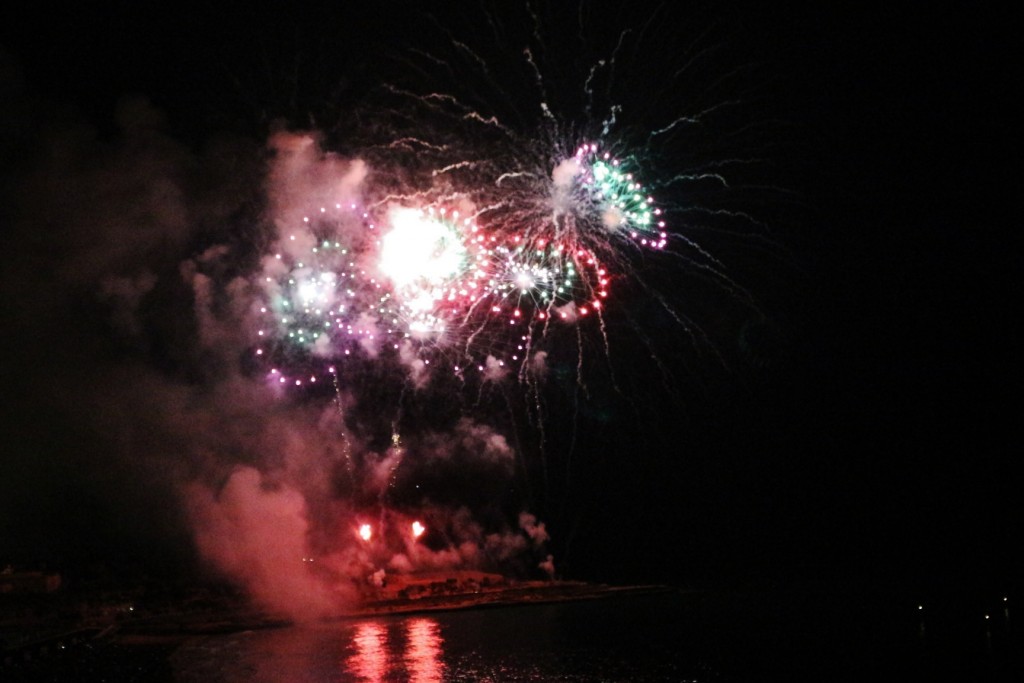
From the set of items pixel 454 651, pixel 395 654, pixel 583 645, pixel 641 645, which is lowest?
pixel 641 645

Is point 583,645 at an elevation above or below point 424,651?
below

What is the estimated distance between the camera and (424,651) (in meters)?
22.1

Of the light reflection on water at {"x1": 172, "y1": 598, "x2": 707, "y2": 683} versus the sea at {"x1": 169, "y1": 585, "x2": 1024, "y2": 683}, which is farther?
the sea at {"x1": 169, "y1": 585, "x2": 1024, "y2": 683}

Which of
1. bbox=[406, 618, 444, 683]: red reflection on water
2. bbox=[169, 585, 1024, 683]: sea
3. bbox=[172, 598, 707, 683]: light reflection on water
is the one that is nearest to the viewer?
bbox=[406, 618, 444, 683]: red reflection on water

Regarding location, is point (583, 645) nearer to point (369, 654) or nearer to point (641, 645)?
point (641, 645)

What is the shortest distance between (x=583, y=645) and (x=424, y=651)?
420cm

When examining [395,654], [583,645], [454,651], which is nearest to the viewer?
[395,654]

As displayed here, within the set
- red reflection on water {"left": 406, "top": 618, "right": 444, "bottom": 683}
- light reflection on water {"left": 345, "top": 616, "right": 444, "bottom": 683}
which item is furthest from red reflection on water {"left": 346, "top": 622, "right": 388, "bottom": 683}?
red reflection on water {"left": 406, "top": 618, "right": 444, "bottom": 683}

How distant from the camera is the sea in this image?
1917cm

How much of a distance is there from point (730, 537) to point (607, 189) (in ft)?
116

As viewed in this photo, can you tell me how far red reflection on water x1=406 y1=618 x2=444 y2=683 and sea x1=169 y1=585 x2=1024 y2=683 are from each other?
0.05 meters

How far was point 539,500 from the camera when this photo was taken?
1575 inches

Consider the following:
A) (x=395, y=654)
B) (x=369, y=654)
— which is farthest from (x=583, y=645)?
(x=369, y=654)

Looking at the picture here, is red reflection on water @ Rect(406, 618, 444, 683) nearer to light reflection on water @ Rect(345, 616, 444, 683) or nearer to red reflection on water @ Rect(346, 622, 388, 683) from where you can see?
light reflection on water @ Rect(345, 616, 444, 683)
